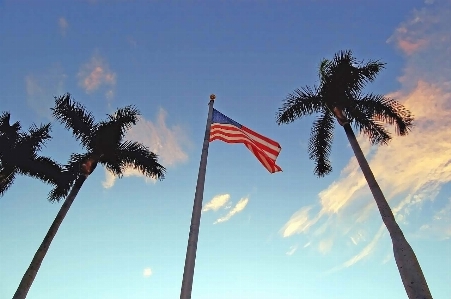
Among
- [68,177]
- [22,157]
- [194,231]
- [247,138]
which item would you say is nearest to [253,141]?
[247,138]

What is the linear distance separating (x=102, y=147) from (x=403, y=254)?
17.0 m

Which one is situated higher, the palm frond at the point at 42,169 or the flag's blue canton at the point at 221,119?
the palm frond at the point at 42,169

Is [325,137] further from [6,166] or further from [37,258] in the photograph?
[6,166]

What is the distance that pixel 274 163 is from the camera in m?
16.4

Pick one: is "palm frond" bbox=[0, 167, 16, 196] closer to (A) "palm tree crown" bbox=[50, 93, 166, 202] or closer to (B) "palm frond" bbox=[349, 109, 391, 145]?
(A) "palm tree crown" bbox=[50, 93, 166, 202]

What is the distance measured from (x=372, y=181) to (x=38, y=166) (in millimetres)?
19638

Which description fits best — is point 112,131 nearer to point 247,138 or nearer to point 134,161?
point 134,161

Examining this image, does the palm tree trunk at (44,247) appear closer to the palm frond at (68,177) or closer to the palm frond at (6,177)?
the palm frond at (68,177)

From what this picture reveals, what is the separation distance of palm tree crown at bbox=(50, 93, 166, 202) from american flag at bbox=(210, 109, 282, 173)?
9.96m

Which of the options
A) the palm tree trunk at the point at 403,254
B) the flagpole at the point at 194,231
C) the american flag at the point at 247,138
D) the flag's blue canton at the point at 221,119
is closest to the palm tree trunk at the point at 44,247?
the flag's blue canton at the point at 221,119

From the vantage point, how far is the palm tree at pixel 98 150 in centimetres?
2386

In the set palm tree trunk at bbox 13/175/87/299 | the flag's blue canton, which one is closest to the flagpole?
the flag's blue canton

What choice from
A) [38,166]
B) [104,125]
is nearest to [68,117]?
[104,125]

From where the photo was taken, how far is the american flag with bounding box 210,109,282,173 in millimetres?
15602
